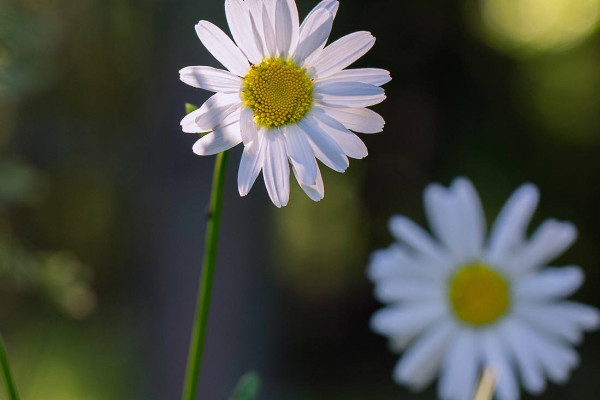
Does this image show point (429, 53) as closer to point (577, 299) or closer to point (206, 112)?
point (577, 299)

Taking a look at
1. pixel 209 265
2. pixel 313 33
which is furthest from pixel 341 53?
pixel 209 265

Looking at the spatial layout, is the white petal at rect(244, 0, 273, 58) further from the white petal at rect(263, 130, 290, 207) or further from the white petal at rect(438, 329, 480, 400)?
the white petal at rect(438, 329, 480, 400)

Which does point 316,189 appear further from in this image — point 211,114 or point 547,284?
point 547,284

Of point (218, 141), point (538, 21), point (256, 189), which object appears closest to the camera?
point (218, 141)

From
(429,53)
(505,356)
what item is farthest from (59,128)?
(505,356)

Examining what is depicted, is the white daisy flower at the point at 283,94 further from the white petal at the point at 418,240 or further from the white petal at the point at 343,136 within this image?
the white petal at the point at 418,240

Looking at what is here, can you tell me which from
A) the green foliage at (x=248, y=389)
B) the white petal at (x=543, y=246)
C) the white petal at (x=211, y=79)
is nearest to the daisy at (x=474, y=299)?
the white petal at (x=543, y=246)
